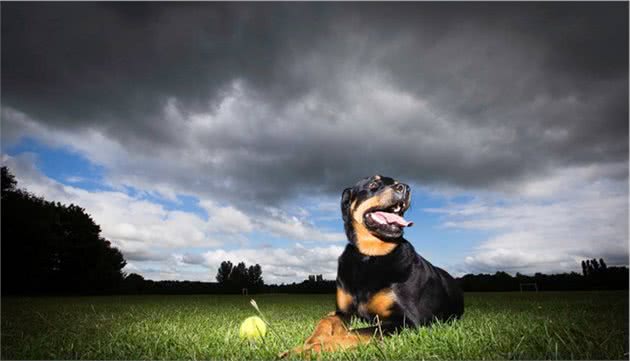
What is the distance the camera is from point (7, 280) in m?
29.8

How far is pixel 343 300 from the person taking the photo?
4.66 meters

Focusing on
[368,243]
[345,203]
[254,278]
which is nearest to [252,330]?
[368,243]

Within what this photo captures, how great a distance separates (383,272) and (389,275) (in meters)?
0.07

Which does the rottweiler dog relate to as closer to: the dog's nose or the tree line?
the dog's nose

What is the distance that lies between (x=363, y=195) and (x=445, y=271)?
6.09 feet

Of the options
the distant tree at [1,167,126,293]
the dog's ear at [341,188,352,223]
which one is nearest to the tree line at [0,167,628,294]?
the distant tree at [1,167,126,293]

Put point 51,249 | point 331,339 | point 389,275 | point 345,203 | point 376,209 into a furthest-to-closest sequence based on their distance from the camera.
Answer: point 51,249, point 345,203, point 376,209, point 389,275, point 331,339

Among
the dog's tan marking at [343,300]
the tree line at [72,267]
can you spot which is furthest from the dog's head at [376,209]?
the tree line at [72,267]

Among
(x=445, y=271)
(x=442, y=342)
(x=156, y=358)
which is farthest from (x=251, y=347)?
(x=445, y=271)

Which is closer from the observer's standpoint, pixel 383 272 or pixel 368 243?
pixel 383 272

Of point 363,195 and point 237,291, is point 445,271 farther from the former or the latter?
point 237,291

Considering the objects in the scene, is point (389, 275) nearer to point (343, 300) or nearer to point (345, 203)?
point (343, 300)

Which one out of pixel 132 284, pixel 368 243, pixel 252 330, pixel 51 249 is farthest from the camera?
pixel 132 284

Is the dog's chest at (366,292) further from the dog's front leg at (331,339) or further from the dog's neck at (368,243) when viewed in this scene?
the dog's front leg at (331,339)
